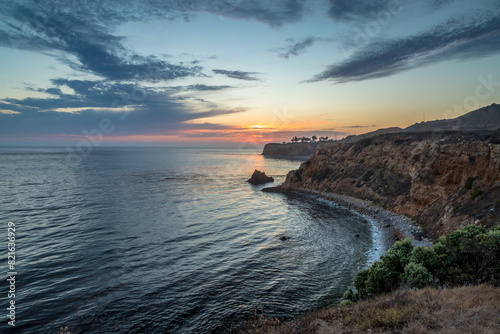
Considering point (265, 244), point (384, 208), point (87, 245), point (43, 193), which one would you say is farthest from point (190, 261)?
point (43, 193)

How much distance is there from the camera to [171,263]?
Result: 83.6 feet

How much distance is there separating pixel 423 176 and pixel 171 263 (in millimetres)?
38726

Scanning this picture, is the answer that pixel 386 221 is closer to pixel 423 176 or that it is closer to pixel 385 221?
pixel 385 221

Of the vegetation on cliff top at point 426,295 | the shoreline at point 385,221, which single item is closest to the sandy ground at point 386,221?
the shoreline at point 385,221

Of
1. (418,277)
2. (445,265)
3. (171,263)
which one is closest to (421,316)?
(418,277)

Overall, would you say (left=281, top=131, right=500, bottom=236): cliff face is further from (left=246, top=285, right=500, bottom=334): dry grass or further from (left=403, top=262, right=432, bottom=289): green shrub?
(left=246, top=285, right=500, bottom=334): dry grass

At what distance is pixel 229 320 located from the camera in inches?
667

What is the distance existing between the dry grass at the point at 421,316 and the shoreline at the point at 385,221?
14111 millimetres

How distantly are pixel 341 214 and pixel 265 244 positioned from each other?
20362 millimetres

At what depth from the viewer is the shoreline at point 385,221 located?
30.5 m

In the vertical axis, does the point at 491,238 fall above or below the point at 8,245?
above

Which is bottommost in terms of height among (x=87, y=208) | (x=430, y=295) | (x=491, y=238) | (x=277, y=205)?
(x=277, y=205)

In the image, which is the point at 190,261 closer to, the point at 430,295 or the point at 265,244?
the point at 265,244

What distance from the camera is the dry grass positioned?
9453 millimetres
